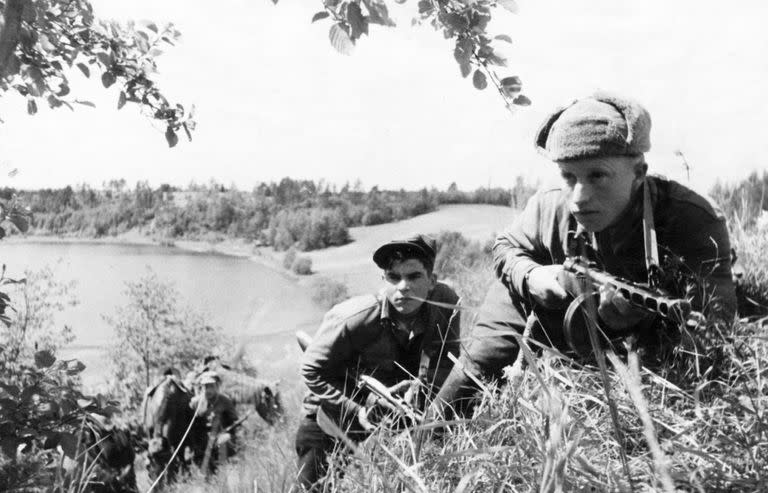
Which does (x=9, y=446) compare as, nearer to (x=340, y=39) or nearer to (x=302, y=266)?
(x=340, y=39)

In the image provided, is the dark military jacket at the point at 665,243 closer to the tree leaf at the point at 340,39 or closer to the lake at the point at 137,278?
the tree leaf at the point at 340,39

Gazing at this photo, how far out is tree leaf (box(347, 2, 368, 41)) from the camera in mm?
2391

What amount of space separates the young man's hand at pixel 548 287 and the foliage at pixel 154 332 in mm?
23572

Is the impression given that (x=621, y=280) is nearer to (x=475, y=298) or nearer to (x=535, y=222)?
(x=535, y=222)

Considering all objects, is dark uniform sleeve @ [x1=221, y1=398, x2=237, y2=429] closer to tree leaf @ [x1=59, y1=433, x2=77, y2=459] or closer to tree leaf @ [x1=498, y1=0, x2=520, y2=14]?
tree leaf @ [x1=59, y1=433, x2=77, y2=459]

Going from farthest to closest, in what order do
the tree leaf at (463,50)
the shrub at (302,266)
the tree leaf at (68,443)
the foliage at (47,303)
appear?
the shrub at (302,266)
the foliage at (47,303)
the tree leaf at (68,443)
the tree leaf at (463,50)

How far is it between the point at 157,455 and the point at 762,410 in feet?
34.7

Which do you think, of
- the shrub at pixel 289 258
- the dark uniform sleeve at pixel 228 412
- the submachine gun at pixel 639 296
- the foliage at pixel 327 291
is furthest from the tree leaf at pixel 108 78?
the shrub at pixel 289 258

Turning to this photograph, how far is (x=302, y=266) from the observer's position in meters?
42.5

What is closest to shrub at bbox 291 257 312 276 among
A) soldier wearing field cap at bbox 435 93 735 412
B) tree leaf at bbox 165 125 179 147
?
tree leaf at bbox 165 125 179 147

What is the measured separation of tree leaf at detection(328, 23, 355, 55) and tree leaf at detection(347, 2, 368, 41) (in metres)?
0.07

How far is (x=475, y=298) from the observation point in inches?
333

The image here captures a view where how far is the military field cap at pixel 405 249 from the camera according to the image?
13.8 feet

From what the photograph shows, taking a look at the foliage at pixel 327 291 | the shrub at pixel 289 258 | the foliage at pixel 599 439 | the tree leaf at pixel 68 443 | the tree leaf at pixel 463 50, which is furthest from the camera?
the shrub at pixel 289 258
